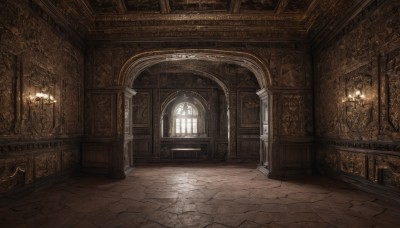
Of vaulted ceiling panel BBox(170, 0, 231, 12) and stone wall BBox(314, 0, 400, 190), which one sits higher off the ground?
vaulted ceiling panel BBox(170, 0, 231, 12)

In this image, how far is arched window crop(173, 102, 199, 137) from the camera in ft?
43.8

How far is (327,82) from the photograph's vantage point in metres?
6.68

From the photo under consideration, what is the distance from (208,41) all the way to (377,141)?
4.84m

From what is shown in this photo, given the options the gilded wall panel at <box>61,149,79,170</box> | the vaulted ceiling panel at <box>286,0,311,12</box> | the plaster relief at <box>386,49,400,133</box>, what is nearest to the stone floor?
the gilded wall panel at <box>61,149,79,170</box>

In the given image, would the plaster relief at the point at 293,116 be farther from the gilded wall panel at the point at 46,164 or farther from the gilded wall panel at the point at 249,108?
the gilded wall panel at the point at 46,164

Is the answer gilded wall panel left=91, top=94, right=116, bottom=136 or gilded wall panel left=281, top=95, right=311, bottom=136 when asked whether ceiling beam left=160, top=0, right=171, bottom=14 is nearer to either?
gilded wall panel left=91, top=94, right=116, bottom=136

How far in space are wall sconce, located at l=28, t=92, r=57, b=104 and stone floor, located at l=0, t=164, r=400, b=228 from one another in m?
1.86

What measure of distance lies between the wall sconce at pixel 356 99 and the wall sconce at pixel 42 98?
6702mm

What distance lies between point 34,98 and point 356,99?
6.72 metres

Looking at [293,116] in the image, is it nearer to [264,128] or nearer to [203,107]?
[264,128]

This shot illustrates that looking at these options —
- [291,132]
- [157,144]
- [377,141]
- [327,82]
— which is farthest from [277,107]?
[157,144]

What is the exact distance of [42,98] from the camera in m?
5.32

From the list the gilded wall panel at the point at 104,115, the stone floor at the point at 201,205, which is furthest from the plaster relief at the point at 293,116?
the gilded wall panel at the point at 104,115

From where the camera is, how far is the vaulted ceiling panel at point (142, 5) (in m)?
A: 6.14
